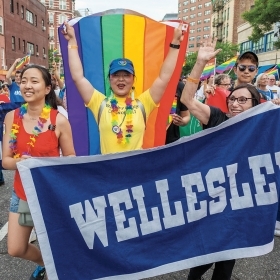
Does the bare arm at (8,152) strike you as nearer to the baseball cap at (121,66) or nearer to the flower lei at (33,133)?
the flower lei at (33,133)

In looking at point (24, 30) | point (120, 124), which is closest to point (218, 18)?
point (24, 30)

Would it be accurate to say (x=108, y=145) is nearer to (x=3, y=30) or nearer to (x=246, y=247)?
(x=246, y=247)

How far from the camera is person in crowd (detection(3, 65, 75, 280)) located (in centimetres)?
241

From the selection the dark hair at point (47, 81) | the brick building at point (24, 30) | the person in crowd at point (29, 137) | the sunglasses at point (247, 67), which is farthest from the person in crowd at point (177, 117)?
the brick building at point (24, 30)

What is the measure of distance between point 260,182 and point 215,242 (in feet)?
1.77

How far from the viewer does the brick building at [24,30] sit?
33.3 m

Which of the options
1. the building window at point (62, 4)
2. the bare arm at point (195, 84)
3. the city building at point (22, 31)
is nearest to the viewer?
the bare arm at point (195, 84)

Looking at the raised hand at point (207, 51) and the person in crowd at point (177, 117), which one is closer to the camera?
the raised hand at point (207, 51)

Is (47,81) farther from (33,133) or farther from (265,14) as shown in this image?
(265,14)

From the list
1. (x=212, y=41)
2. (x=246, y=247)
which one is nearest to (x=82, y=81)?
(x=212, y=41)

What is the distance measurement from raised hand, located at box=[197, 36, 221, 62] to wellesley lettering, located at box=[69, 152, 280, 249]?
0.80 metres

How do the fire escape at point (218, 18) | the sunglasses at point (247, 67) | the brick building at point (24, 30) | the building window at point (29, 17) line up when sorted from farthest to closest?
the fire escape at point (218, 18) < the building window at point (29, 17) < the brick building at point (24, 30) < the sunglasses at point (247, 67)

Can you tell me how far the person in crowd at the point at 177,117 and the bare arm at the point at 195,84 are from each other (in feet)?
4.19

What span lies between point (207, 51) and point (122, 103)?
0.74 metres
